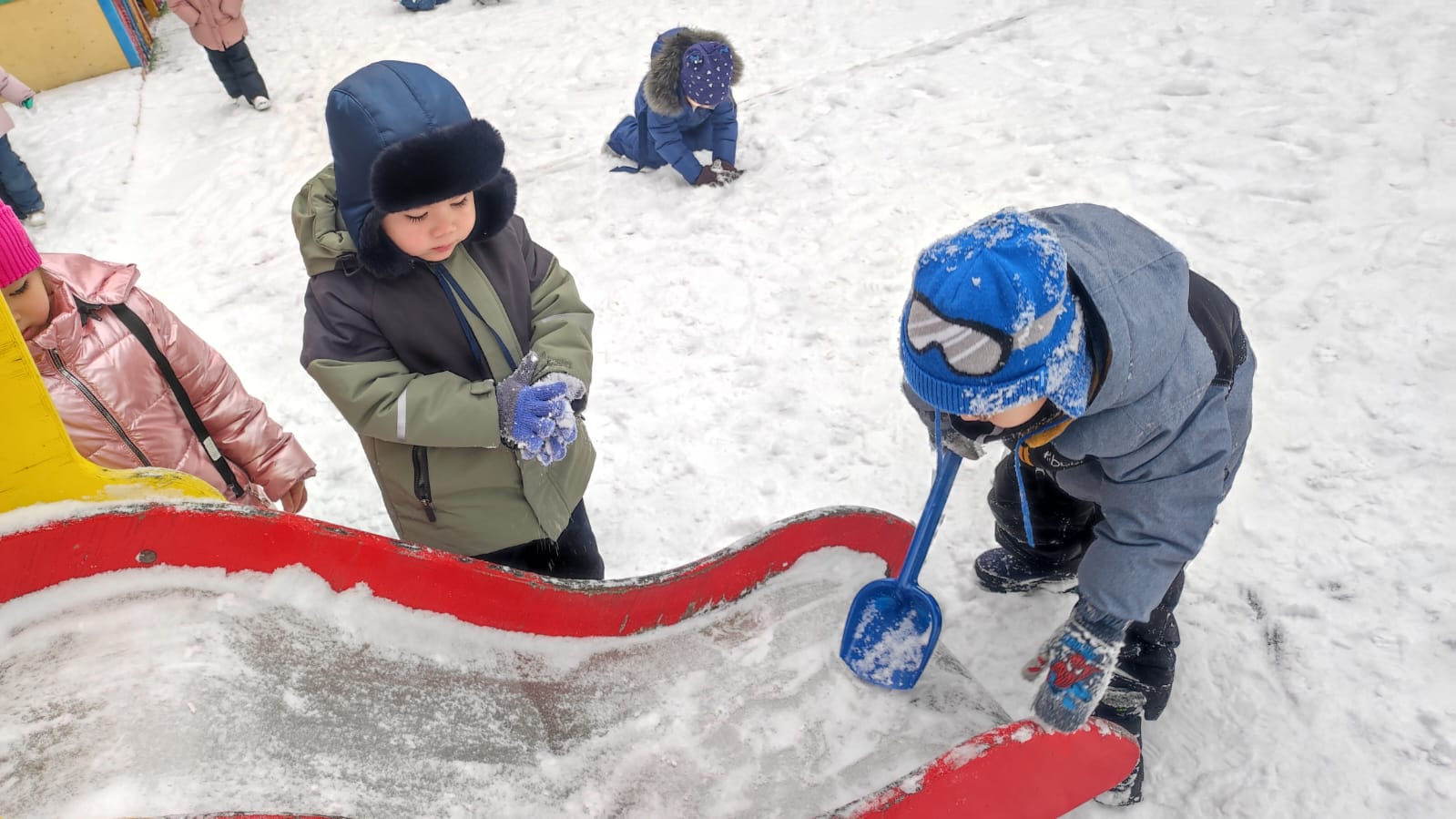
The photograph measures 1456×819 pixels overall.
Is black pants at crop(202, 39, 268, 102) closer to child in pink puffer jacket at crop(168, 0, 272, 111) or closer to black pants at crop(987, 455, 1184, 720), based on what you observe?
child in pink puffer jacket at crop(168, 0, 272, 111)

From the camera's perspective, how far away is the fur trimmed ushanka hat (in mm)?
1417

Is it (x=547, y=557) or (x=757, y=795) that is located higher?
(x=547, y=557)

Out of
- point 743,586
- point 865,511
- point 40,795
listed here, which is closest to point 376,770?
point 40,795

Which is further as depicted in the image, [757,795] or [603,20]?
[603,20]

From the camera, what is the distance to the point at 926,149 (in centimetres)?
445

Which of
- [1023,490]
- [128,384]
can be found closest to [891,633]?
[1023,490]

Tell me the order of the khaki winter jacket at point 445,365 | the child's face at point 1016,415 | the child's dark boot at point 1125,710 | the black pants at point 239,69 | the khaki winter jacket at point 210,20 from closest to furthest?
the child's face at point 1016,415, the khaki winter jacket at point 445,365, the child's dark boot at point 1125,710, the khaki winter jacket at point 210,20, the black pants at point 239,69

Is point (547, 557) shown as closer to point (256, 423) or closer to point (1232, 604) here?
point (256, 423)

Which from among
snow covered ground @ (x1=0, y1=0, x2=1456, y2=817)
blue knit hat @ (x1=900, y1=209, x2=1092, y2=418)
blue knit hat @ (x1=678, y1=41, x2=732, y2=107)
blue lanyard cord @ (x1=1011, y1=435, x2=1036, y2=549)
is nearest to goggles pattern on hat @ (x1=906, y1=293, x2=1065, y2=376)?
blue knit hat @ (x1=900, y1=209, x2=1092, y2=418)

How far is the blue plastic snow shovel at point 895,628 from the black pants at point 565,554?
27.9 inches

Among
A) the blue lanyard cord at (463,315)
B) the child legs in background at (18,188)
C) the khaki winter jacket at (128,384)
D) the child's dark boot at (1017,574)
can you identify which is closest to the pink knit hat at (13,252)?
the khaki winter jacket at (128,384)

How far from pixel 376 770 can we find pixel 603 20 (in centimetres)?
647

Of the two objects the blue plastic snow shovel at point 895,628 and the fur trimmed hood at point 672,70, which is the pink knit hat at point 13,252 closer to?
the blue plastic snow shovel at point 895,628

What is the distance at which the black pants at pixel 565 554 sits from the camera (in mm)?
2182
